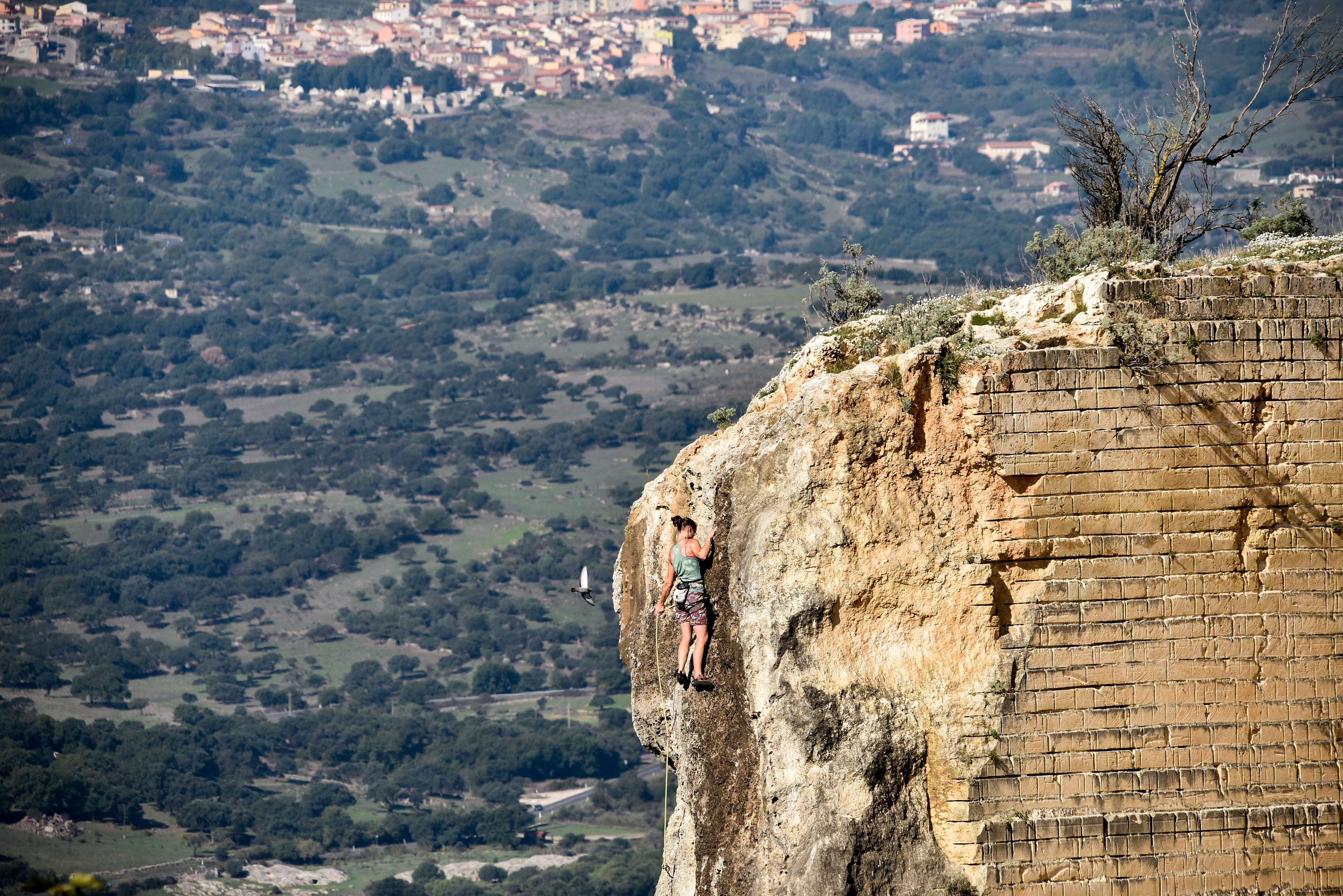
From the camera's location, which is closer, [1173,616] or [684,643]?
[1173,616]

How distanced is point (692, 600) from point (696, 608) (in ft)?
0.19

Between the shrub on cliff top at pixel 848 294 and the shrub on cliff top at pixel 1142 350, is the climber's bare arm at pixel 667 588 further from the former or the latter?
the shrub on cliff top at pixel 1142 350

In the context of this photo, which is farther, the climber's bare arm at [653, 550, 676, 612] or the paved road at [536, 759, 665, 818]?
the paved road at [536, 759, 665, 818]

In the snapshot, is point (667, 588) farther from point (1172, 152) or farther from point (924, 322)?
point (1172, 152)

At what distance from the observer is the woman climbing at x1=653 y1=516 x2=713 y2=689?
34.2ft

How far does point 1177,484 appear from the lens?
9.56m

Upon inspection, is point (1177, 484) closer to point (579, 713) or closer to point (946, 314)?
point (946, 314)

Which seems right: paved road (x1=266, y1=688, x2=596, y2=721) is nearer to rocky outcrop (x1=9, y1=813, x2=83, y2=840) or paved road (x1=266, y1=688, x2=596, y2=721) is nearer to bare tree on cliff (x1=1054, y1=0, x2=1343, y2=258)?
rocky outcrop (x1=9, y1=813, x2=83, y2=840)

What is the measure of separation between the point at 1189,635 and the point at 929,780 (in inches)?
69.1

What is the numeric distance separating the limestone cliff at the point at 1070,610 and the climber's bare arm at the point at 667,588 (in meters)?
0.91

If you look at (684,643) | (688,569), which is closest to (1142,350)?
(688,569)

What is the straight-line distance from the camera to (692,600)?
10.4m

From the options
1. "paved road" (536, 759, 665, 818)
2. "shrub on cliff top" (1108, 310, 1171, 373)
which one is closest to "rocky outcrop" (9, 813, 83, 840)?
"paved road" (536, 759, 665, 818)

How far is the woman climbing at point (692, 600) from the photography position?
34.2ft
